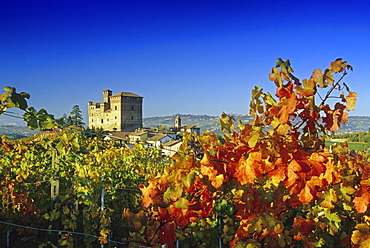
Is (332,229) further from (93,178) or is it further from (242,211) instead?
(93,178)

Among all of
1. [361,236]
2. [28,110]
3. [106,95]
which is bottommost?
[361,236]

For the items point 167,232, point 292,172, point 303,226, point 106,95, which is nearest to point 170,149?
point 167,232

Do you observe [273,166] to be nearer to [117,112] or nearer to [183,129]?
[183,129]

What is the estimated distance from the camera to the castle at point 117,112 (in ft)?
213

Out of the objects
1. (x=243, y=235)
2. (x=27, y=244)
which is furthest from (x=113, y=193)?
(x=243, y=235)

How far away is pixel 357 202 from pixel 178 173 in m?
0.94

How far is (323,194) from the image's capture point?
167 cm

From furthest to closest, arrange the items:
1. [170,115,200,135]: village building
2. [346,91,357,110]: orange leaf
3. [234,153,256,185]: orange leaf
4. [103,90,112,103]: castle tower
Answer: [103,90,112,103]: castle tower
[170,115,200,135]: village building
[346,91,357,110]: orange leaf
[234,153,256,185]: orange leaf

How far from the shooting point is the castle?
64.9 metres

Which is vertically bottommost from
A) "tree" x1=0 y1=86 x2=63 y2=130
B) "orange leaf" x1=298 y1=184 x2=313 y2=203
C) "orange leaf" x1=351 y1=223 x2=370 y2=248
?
"orange leaf" x1=351 y1=223 x2=370 y2=248

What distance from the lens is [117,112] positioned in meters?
65.2

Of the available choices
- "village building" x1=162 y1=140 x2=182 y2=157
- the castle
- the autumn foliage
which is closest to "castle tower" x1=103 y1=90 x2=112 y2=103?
the castle

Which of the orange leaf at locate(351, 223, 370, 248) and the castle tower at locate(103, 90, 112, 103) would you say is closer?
the orange leaf at locate(351, 223, 370, 248)

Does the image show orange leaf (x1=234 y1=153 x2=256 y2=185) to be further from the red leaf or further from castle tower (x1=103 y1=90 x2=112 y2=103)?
castle tower (x1=103 y1=90 x2=112 y2=103)
